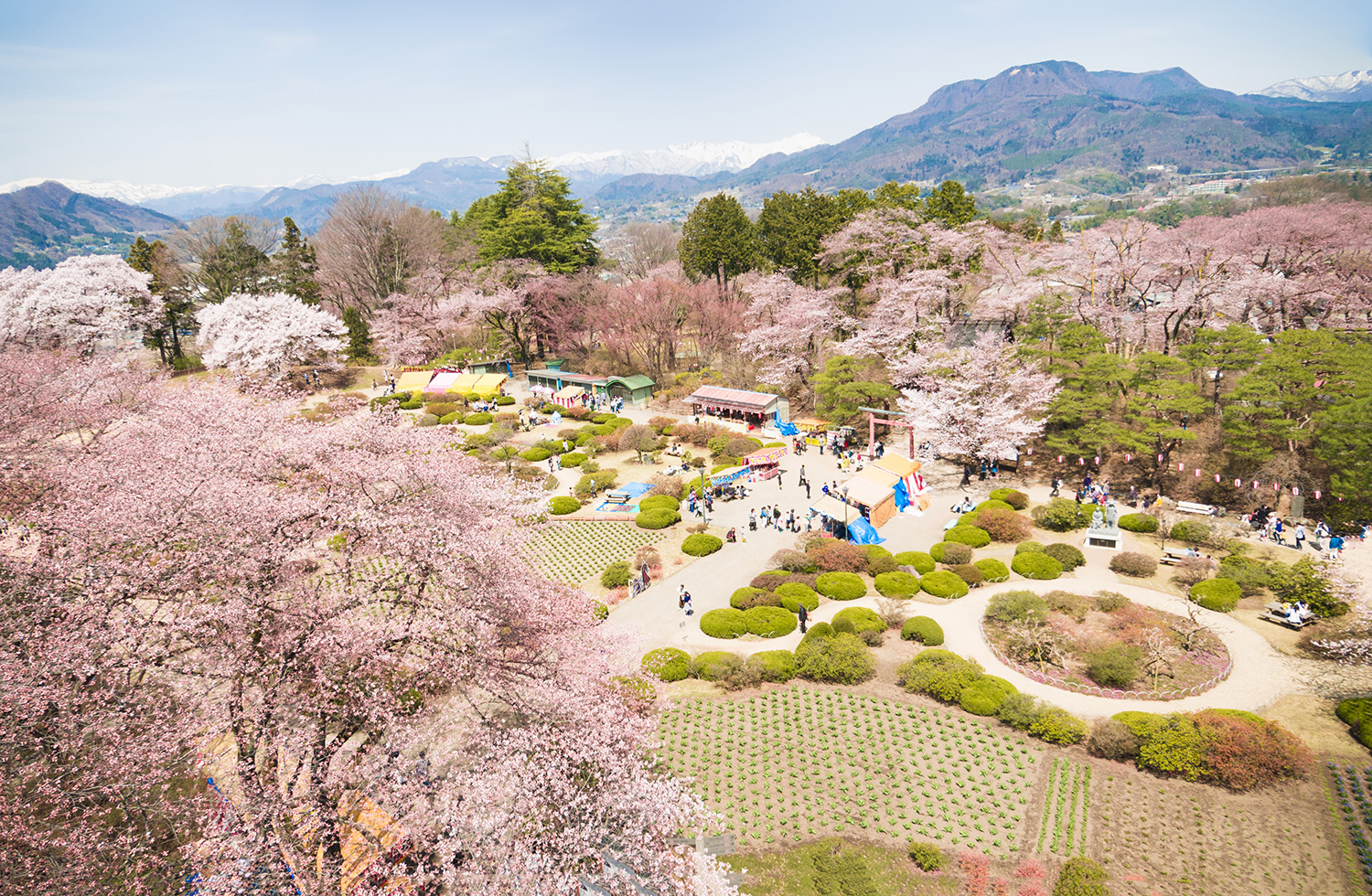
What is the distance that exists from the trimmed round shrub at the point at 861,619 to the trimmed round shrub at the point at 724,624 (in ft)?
10.5

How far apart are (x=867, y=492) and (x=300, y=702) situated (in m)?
24.1

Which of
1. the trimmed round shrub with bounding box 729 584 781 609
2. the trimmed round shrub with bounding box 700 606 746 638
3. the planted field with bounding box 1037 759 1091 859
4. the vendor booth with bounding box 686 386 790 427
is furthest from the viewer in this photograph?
the vendor booth with bounding box 686 386 790 427

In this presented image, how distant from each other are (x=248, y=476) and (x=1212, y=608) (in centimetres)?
3018

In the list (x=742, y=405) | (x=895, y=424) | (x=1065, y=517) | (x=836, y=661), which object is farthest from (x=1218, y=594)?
(x=742, y=405)

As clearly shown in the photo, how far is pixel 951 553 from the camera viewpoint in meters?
25.9

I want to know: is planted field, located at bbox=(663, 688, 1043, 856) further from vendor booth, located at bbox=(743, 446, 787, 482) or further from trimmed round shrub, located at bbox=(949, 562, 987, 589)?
vendor booth, located at bbox=(743, 446, 787, 482)

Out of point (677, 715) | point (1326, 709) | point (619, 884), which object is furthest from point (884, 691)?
point (1326, 709)

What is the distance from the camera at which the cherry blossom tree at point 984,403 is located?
33188mm

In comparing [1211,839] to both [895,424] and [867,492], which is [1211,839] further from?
[895,424]

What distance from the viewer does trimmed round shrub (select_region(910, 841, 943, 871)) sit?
44.3ft

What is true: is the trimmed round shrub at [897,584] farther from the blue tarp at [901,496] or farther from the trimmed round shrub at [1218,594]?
the trimmed round shrub at [1218,594]

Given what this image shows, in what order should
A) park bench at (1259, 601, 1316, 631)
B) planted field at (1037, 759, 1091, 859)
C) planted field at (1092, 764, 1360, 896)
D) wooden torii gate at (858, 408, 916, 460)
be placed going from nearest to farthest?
planted field at (1092, 764, 1360, 896) < planted field at (1037, 759, 1091, 859) < park bench at (1259, 601, 1316, 631) < wooden torii gate at (858, 408, 916, 460)

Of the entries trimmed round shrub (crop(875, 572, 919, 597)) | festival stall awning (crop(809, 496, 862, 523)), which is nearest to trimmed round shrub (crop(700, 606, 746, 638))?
trimmed round shrub (crop(875, 572, 919, 597))

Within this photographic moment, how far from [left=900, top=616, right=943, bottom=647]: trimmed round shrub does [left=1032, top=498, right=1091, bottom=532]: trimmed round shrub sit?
34.3ft
